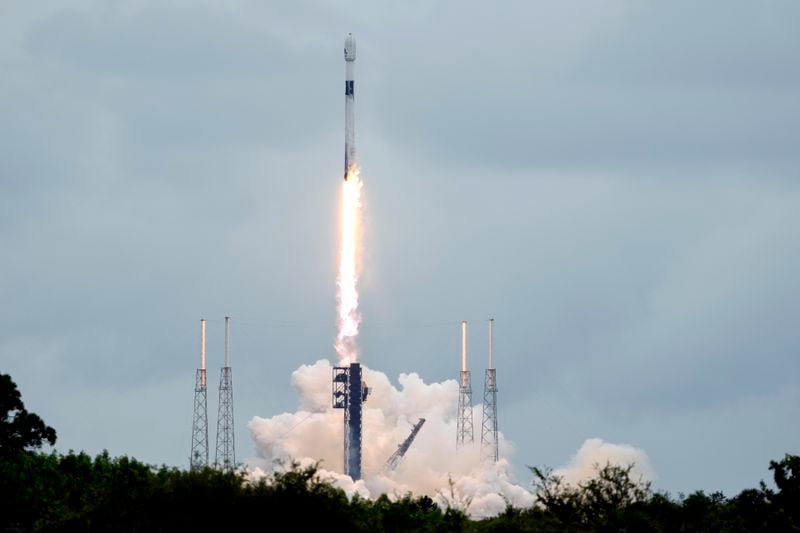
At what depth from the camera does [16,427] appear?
154m

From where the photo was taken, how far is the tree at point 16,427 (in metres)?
152

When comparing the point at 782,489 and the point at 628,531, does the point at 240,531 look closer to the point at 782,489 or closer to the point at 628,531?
the point at 628,531

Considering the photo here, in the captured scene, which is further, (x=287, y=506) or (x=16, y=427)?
(x=16, y=427)

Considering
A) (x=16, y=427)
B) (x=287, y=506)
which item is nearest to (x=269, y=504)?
(x=287, y=506)

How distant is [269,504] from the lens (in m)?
102

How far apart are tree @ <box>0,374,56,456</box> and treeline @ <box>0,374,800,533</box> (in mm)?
69

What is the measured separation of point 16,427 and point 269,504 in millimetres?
55479

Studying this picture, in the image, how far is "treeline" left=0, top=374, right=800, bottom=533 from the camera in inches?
4053

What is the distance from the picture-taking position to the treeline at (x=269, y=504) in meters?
103

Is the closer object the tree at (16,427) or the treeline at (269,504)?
the treeline at (269,504)

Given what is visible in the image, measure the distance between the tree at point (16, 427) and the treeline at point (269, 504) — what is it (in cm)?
7

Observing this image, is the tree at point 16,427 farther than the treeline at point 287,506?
Yes

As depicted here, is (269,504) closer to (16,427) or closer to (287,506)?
(287,506)

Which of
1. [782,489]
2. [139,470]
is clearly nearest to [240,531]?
[139,470]
